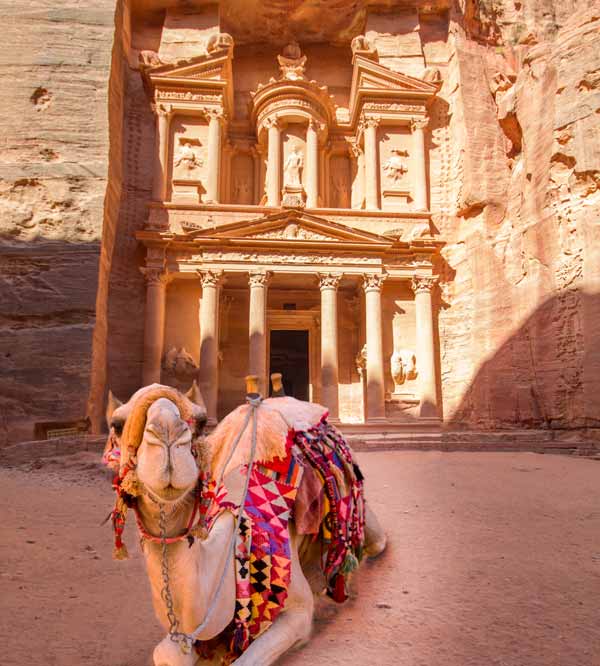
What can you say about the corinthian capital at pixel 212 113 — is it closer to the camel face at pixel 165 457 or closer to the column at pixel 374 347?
the column at pixel 374 347

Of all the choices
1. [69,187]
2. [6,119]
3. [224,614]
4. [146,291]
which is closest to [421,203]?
[146,291]

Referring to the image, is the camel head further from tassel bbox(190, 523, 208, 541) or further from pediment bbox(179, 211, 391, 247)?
pediment bbox(179, 211, 391, 247)

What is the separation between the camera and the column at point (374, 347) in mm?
16469

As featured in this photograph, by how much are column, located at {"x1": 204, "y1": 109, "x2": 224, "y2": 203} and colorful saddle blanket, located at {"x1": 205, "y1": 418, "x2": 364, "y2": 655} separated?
52.9ft

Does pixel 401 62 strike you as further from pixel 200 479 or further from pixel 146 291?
pixel 200 479

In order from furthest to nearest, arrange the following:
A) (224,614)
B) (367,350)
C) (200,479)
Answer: (367,350) → (224,614) → (200,479)

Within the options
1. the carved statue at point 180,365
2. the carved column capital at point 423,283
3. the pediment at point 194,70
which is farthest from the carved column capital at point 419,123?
the carved statue at point 180,365

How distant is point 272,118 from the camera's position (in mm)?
19469

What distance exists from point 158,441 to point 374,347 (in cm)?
1546

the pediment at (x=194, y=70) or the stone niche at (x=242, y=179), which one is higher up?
the pediment at (x=194, y=70)

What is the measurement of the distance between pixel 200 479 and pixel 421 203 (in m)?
18.4

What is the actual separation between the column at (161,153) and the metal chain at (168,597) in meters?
17.7

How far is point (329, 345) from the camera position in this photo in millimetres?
16562

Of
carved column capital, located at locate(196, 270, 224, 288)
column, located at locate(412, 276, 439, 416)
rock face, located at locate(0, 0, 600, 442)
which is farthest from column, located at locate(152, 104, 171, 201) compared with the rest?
column, located at locate(412, 276, 439, 416)
